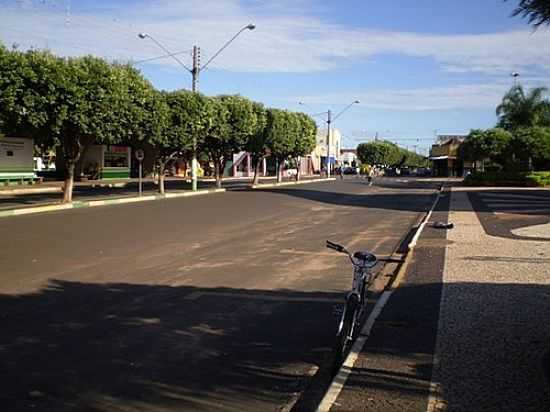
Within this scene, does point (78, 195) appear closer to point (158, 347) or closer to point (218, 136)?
point (218, 136)

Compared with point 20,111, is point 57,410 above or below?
below

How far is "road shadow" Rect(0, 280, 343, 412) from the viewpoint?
5562mm

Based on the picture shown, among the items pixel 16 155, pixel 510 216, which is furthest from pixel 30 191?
pixel 510 216

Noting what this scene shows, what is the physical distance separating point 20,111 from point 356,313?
858 inches

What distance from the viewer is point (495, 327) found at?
7516 millimetres

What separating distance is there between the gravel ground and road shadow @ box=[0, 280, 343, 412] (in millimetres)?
1297

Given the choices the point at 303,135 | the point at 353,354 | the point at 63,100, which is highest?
the point at 303,135

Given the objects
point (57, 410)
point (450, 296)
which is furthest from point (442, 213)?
point (57, 410)

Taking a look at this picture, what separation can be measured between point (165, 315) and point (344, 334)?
3.07 m

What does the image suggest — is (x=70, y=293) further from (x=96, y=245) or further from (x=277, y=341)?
(x=96, y=245)

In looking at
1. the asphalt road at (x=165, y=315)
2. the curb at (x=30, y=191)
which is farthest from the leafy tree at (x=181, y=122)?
the asphalt road at (x=165, y=315)

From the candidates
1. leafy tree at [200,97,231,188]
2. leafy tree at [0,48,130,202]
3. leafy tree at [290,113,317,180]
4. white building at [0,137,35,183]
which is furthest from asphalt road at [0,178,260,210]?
leafy tree at [290,113,317,180]

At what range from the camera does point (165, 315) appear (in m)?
8.59

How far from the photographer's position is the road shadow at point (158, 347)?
5.56 m
